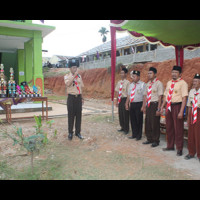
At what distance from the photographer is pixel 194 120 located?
3.45 meters

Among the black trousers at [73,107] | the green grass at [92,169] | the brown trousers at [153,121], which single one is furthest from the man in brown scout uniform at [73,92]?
the brown trousers at [153,121]

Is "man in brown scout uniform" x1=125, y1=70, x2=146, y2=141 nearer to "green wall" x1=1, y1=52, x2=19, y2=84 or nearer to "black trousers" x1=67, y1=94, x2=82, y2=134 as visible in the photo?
"black trousers" x1=67, y1=94, x2=82, y2=134

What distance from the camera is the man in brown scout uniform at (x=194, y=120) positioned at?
343 centimetres

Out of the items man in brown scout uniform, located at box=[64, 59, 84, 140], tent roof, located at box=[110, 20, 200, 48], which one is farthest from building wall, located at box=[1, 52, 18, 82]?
tent roof, located at box=[110, 20, 200, 48]

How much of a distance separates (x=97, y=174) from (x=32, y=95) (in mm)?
4539

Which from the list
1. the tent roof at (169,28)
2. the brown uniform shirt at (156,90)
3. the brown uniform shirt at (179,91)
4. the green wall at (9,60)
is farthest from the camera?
the green wall at (9,60)

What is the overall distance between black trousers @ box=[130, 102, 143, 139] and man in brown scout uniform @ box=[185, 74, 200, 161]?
1418mm

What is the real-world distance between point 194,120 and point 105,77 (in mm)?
16231

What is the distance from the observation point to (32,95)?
6754mm

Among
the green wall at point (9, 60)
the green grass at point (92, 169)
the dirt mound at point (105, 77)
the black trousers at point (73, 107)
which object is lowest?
the green grass at point (92, 169)

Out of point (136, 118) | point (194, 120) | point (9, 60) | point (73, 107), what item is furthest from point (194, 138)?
point (9, 60)

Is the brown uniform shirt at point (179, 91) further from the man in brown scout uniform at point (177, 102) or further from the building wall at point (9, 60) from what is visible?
the building wall at point (9, 60)

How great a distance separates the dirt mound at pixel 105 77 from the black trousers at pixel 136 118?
667cm

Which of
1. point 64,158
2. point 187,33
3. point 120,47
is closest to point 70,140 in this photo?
point 64,158
